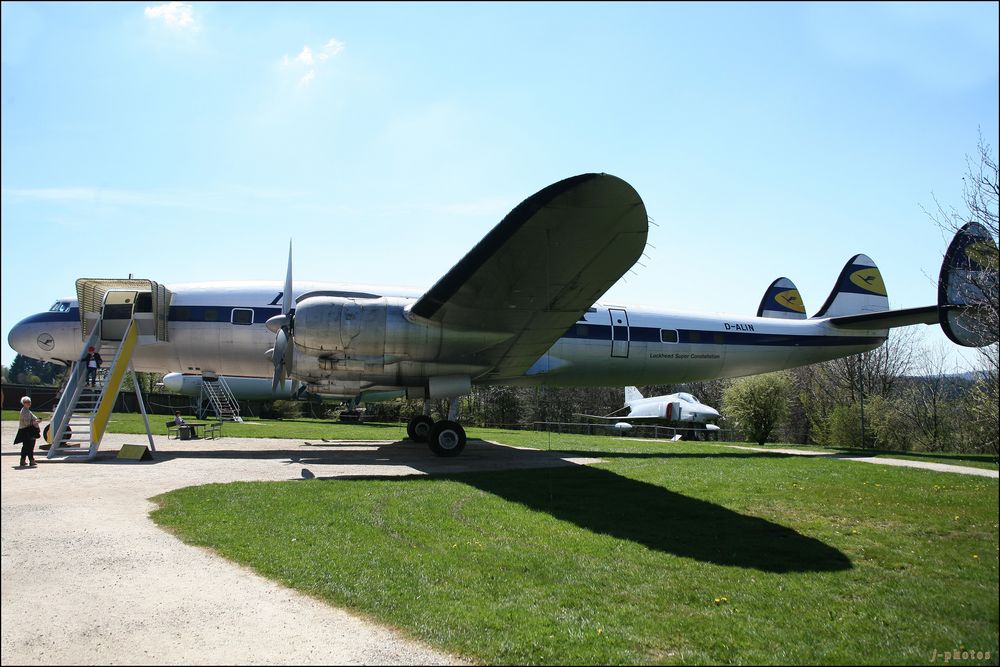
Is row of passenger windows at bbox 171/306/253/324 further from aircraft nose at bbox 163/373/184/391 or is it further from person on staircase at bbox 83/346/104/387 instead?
aircraft nose at bbox 163/373/184/391

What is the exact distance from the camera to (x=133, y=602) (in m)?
4.17

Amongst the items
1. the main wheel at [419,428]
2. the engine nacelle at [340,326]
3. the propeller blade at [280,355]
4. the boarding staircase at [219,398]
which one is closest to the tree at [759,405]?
the main wheel at [419,428]

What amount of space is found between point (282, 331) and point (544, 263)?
23.1 feet

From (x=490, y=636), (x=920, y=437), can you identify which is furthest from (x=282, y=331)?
(x=920, y=437)

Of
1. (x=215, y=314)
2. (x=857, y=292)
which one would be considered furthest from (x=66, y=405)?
(x=857, y=292)

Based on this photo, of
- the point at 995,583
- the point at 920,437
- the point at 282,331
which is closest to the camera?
the point at 995,583

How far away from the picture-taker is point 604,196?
853 cm

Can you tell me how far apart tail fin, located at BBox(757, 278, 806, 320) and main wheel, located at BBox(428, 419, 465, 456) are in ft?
43.4

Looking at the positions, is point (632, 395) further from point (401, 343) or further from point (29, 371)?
point (29, 371)

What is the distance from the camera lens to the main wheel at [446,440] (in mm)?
14383

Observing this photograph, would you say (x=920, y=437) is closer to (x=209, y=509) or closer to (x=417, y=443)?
(x=209, y=509)

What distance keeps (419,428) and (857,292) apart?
17031mm

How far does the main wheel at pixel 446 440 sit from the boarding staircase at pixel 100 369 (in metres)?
6.62

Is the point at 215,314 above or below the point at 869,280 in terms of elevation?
below
